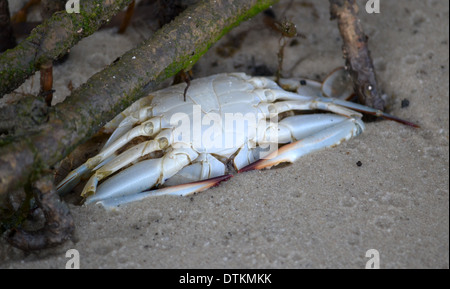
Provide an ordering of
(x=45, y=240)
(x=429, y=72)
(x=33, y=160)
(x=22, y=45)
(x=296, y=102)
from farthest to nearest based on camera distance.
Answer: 1. (x=429, y=72)
2. (x=296, y=102)
3. (x=22, y=45)
4. (x=45, y=240)
5. (x=33, y=160)

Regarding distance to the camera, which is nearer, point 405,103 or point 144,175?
point 144,175

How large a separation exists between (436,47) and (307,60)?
0.90 metres

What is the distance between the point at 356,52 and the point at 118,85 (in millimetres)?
1582

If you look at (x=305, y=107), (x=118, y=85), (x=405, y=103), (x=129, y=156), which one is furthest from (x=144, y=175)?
(x=405, y=103)

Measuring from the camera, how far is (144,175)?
2.67 meters

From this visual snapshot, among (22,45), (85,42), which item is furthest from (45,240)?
(85,42)

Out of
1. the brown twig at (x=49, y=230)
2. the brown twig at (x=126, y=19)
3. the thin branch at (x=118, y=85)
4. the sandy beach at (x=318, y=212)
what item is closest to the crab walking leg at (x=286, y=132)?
the sandy beach at (x=318, y=212)

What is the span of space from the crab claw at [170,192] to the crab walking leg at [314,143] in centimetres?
23

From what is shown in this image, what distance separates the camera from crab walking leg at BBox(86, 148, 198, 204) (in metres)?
2.62

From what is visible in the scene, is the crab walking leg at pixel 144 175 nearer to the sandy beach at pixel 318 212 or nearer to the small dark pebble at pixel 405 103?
the sandy beach at pixel 318 212

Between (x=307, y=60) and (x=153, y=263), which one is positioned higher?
(x=307, y=60)

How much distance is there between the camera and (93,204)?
8.34 ft

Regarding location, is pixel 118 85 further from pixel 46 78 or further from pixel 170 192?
pixel 170 192

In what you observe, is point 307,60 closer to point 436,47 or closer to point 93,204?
point 436,47
